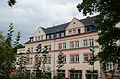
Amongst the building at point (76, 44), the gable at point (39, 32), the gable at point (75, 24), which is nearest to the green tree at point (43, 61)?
the building at point (76, 44)

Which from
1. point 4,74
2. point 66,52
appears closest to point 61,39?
point 66,52

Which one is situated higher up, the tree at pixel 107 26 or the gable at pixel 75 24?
the gable at pixel 75 24

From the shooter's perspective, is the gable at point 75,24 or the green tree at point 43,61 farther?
the gable at point 75,24

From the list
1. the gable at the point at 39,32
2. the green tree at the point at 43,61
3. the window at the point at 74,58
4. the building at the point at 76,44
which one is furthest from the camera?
the gable at the point at 39,32

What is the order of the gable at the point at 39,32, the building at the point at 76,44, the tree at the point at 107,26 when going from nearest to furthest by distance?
→ the tree at the point at 107,26 < the building at the point at 76,44 < the gable at the point at 39,32

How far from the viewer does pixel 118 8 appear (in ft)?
29.3

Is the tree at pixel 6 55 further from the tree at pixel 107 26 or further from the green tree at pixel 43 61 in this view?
the tree at pixel 107 26

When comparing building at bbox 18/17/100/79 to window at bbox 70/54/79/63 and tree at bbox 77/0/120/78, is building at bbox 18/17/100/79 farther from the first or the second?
tree at bbox 77/0/120/78

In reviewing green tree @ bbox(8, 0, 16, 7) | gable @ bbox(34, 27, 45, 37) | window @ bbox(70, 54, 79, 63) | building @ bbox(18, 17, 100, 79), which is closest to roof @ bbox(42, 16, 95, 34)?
building @ bbox(18, 17, 100, 79)

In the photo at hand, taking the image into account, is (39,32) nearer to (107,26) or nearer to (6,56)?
(107,26)

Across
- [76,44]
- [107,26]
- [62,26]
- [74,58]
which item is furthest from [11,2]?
[62,26]

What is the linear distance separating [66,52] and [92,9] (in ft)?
87.1

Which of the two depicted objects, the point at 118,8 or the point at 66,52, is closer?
the point at 118,8

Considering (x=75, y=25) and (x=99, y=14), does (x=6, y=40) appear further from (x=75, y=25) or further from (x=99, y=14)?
(x=75, y=25)
